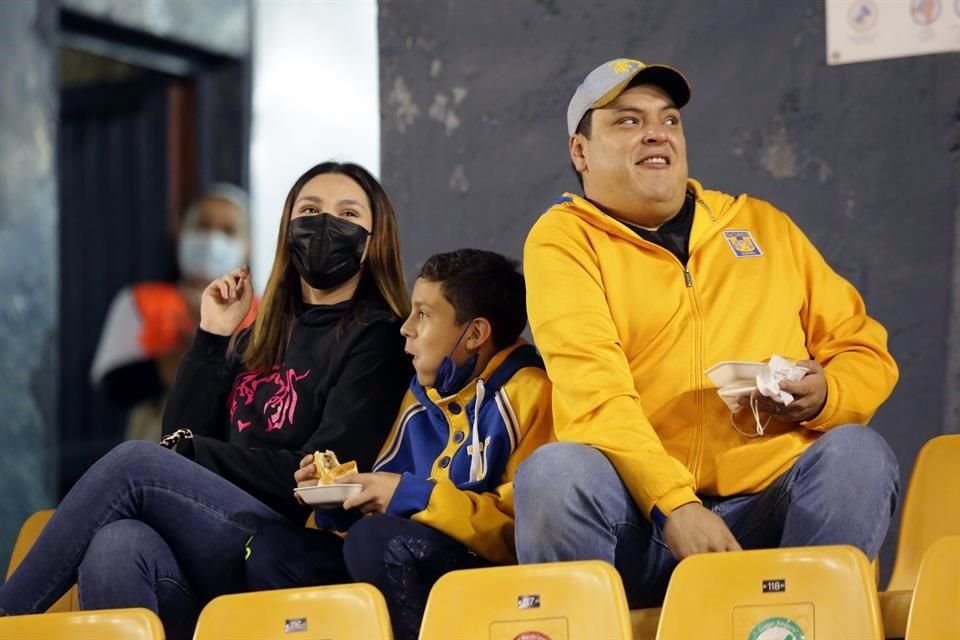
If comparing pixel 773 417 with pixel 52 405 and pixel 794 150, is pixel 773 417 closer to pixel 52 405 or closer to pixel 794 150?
pixel 794 150

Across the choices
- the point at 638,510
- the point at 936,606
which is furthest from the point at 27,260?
the point at 936,606

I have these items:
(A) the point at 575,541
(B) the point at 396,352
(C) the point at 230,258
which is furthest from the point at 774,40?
(C) the point at 230,258

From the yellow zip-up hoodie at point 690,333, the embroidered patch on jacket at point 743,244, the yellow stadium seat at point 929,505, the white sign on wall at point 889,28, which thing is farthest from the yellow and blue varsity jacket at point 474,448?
the white sign on wall at point 889,28

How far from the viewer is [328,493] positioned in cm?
248

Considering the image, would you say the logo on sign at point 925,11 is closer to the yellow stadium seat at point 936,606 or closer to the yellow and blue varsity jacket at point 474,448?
the yellow and blue varsity jacket at point 474,448

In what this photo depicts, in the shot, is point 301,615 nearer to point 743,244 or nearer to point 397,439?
point 397,439

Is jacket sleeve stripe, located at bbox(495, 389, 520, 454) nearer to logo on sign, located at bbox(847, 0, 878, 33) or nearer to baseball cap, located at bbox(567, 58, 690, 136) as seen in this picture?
baseball cap, located at bbox(567, 58, 690, 136)

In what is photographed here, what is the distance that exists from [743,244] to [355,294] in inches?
32.0

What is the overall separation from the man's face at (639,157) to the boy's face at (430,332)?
0.35 m

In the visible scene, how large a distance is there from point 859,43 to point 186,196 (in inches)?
187

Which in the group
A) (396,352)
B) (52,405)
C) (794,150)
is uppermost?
(794,150)

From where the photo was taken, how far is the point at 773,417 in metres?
2.46

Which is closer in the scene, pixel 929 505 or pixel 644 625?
pixel 644 625

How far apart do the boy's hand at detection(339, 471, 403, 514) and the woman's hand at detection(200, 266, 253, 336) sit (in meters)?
0.61
